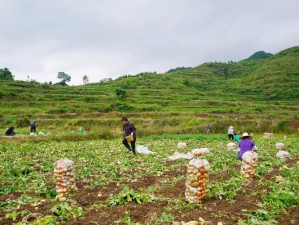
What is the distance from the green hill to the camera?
4206 cm

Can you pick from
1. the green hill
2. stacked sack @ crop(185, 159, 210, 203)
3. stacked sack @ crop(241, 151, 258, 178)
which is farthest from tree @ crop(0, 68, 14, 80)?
stacked sack @ crop(185, 159, 210, 203)

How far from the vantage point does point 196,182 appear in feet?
25.3

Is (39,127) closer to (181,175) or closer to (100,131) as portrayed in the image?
(100,131)

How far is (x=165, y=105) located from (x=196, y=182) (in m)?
57.0

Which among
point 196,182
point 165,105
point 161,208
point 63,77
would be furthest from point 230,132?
point 63,77

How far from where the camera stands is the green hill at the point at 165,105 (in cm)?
4206

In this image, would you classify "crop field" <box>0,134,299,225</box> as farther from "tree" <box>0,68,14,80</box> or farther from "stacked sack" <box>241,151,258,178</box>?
"tree" <box>0,68,14,80</box>

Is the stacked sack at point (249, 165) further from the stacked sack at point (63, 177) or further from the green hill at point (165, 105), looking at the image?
the green hill at point (165, 105)

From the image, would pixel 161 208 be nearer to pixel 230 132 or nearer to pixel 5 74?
pixel 230 132

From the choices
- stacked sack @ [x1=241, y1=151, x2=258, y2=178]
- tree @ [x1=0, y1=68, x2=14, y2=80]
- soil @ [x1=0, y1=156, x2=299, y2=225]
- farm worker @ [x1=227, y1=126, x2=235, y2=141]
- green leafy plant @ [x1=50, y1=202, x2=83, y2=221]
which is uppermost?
tree @ [x1=0, y1=68, x2=14, y2=80]

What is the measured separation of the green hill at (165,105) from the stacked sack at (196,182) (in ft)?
72.8

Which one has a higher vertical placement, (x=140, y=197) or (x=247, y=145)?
(x=247, y=145)

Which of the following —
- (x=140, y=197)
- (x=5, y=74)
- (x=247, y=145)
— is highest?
(x=5, y=74)

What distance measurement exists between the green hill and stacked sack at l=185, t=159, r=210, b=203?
72.8ft
